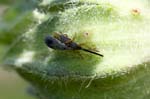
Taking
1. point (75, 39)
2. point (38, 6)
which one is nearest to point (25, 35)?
point (38, 6)

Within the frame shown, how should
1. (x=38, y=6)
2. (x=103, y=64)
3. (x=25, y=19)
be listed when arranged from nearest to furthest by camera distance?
(x=103, y=64) → (x=38, y=6) → (x=25, y=19)

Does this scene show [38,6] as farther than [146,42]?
Yes

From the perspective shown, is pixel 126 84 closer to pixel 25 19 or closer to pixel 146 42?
pixel 146 42

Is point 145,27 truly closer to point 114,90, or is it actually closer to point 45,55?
point 114,90

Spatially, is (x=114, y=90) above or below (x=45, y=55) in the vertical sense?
below

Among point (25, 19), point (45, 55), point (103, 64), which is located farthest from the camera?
point (25, 19)

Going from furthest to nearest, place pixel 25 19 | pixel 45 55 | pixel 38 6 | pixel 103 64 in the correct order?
pixel 25 19, pixel 38 6, pixel 45 55, pixel 103 64

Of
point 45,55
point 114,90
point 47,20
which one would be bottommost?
point 114,90

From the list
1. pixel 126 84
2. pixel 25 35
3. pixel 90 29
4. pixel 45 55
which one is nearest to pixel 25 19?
pixel 25 35

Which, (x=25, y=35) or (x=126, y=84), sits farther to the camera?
(x=25, y=35)
